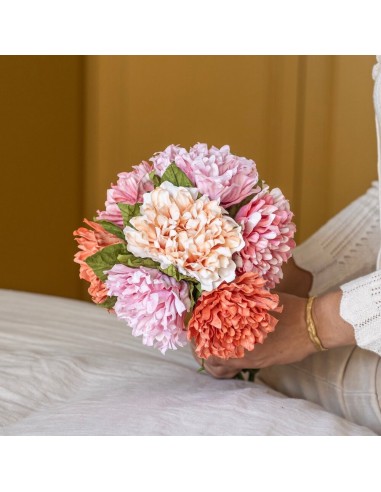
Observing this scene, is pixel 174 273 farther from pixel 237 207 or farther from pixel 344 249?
pixel 344 249

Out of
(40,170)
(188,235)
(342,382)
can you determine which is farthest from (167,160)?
(40,170)

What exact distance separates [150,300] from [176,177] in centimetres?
18

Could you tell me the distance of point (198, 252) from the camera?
42.4 inches

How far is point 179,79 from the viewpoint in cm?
383

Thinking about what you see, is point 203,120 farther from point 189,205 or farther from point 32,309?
point 189,205

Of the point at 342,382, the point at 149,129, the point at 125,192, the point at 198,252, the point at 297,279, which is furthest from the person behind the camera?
the point at 149,129

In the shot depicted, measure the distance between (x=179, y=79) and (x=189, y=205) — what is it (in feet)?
9.29

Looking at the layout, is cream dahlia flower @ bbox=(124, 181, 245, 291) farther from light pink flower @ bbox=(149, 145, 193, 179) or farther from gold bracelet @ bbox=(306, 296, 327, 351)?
gold bracelet @ bbox=(306, 296, 327, 351)

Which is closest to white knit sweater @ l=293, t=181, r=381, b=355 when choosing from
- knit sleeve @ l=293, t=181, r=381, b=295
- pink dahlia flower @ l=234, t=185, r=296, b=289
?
knit sleeve @ l=293, t=181, r=381, b=295

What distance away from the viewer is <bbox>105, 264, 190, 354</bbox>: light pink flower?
3.59 feet

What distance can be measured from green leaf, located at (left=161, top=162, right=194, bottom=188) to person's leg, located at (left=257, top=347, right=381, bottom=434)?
53 centimetres
